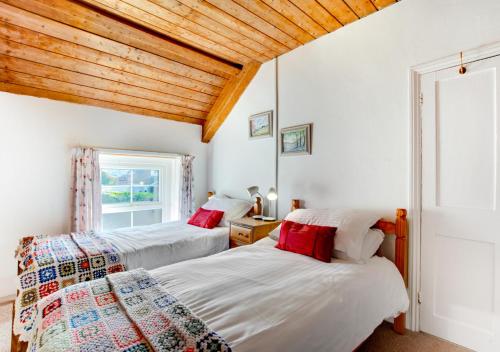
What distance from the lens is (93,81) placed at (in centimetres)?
288

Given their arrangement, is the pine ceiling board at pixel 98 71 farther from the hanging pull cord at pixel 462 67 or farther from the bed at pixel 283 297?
the hanging pull cord at pixel 462 67

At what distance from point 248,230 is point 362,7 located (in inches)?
89.6

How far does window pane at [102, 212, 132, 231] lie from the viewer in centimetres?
340

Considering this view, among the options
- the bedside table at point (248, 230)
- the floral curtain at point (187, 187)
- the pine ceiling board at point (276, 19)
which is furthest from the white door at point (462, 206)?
the floral curtain at point (187, 187)

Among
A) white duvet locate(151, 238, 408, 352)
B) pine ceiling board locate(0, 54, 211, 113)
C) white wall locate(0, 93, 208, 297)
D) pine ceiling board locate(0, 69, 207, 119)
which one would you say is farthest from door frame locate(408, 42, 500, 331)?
white wall locate(0, 93, 208, 297)

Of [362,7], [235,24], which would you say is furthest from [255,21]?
[362,7]

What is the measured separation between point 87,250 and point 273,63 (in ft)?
9.06

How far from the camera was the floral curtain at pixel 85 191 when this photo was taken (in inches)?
117

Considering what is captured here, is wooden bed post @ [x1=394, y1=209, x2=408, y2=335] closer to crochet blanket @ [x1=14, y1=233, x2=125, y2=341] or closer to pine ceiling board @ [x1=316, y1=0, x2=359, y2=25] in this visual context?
pine ceiling board @ [x1=316, y1=0, x2=359, y2=25]

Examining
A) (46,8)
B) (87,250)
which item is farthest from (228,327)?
(46,8)

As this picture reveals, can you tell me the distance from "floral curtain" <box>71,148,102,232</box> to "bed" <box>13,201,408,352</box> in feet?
6.00

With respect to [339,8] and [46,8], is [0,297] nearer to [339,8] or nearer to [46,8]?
[46,8]

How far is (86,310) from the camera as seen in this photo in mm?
1178

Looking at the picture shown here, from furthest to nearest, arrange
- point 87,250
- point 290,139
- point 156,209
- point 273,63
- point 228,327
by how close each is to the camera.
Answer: point 156,209 → point 273,63 → point 290,139 → point 87,250 → point 228,327
